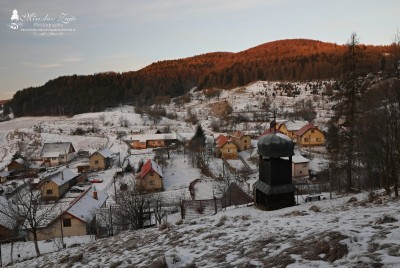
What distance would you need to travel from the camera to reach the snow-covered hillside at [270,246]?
5840 mm

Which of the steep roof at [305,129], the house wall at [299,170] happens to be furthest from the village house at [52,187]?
the steep roof at [305,129]

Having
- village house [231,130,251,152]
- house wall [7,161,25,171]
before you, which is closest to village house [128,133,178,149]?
village house [231,130,251,152]

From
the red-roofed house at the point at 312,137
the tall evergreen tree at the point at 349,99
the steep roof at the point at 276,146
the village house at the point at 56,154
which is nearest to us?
the steep roof at the point at 276,146

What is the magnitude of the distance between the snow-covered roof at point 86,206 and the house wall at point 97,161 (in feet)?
65.6

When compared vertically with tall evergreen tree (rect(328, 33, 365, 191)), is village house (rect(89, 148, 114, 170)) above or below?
below

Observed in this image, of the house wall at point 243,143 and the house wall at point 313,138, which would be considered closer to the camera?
the house wall at point 243,143

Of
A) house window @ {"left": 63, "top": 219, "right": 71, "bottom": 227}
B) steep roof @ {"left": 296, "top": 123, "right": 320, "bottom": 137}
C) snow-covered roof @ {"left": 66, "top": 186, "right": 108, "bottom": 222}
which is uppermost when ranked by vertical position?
steep roof @ {"left": 296, "top": 123, "right": 320, "bottom": 137}

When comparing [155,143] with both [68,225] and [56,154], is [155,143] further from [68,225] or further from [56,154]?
[68,225]

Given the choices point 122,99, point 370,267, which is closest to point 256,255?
point 370,267

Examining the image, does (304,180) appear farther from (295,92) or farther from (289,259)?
(295,92)

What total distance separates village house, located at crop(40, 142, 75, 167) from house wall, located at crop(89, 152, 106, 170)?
25.5 feet

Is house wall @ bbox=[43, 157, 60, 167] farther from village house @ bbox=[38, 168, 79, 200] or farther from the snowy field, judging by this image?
village house @ bbox=[38, 168, 79, 200]

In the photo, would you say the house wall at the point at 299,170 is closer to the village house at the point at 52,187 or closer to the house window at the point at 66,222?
the house window at the point at 66,222

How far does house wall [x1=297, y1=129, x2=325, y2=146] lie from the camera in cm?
5712
